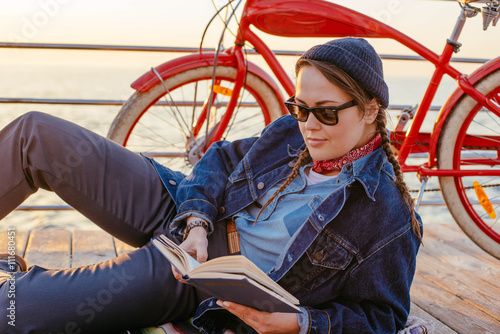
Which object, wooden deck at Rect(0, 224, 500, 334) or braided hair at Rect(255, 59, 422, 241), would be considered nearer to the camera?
braided hair at Rect(255, 59, 422, 241)

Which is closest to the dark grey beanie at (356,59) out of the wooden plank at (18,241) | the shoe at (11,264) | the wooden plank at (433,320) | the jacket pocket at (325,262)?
the jacket pocket at (325,262)

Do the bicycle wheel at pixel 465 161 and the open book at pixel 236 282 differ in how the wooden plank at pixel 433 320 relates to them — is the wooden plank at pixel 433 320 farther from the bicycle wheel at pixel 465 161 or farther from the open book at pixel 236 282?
the open book at pixel 236 282

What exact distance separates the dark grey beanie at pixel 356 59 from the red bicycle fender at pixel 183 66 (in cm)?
103

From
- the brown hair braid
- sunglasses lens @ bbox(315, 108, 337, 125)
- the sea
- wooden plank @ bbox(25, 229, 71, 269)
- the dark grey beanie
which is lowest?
the sea

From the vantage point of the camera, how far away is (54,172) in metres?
1.30

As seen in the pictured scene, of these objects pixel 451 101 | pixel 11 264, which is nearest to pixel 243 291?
pixel 11 264

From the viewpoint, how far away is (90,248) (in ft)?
6.97

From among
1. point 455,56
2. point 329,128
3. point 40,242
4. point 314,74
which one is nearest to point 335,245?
point 329,128

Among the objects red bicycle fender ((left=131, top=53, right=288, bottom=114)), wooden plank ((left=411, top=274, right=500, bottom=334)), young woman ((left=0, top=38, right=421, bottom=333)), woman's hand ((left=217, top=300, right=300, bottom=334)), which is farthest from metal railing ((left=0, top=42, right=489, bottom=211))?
woman's hand ((left=217, top=300, right=300, bottom=334))

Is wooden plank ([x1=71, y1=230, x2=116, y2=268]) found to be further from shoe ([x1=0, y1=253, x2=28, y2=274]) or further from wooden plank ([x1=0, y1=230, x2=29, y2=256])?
shoe ([x1=0, y1=253, x2=28, y2=274])

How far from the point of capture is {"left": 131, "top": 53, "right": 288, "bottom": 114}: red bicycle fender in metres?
2.12

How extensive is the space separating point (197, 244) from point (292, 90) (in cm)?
106

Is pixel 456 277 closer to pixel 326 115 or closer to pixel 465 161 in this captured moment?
pixel 465 161

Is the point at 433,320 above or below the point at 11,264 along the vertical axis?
below
